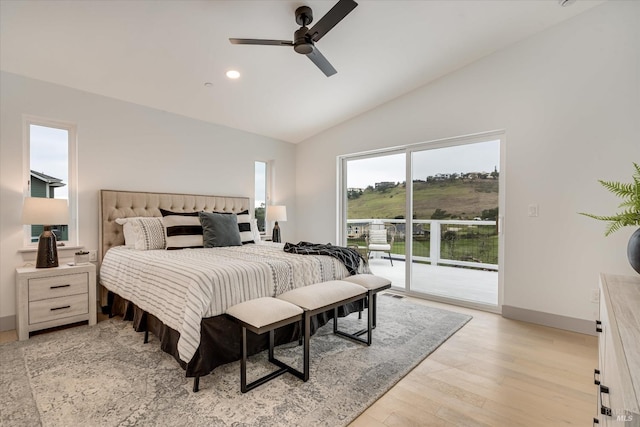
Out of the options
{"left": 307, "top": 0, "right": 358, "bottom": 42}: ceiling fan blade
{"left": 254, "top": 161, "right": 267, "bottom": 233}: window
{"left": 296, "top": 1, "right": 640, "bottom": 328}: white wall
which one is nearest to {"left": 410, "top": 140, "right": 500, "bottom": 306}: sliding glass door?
{"left": 296, "top": 1, "right": 640, "bottom": 328}: white wall

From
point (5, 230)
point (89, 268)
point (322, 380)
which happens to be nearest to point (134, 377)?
point (322, 380)

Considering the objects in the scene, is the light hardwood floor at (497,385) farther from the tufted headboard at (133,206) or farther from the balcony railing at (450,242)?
the tufted headboard at (133,206)

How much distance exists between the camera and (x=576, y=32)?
2.94 meters

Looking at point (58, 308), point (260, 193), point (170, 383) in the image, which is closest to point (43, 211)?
point (58, 308)

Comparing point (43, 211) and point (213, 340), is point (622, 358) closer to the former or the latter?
point (213, 340)

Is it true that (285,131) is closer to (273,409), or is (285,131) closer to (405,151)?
(405,151)

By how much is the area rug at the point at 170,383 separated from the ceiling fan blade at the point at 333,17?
2435 millimetres

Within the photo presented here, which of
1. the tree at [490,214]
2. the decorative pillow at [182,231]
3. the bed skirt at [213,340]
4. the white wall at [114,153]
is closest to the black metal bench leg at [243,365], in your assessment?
the bed skirt at [213,340]

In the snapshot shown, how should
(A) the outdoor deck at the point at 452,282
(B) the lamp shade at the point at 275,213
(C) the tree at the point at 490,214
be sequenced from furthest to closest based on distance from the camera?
(B) the lamp shade at the point at 275,213, (A) the outdoor deck at the point at 452,282, (C) the tree at the point at 490,214

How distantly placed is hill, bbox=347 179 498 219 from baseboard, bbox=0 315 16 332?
4.10 metres

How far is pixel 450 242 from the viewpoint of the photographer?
3.91 metres

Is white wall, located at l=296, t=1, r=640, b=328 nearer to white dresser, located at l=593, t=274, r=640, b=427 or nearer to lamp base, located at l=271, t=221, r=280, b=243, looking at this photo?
white dresser, located at l=593, t=274, r=640, b=427

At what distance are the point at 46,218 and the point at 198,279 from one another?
74.0 inches

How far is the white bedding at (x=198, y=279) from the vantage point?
1.95 m
